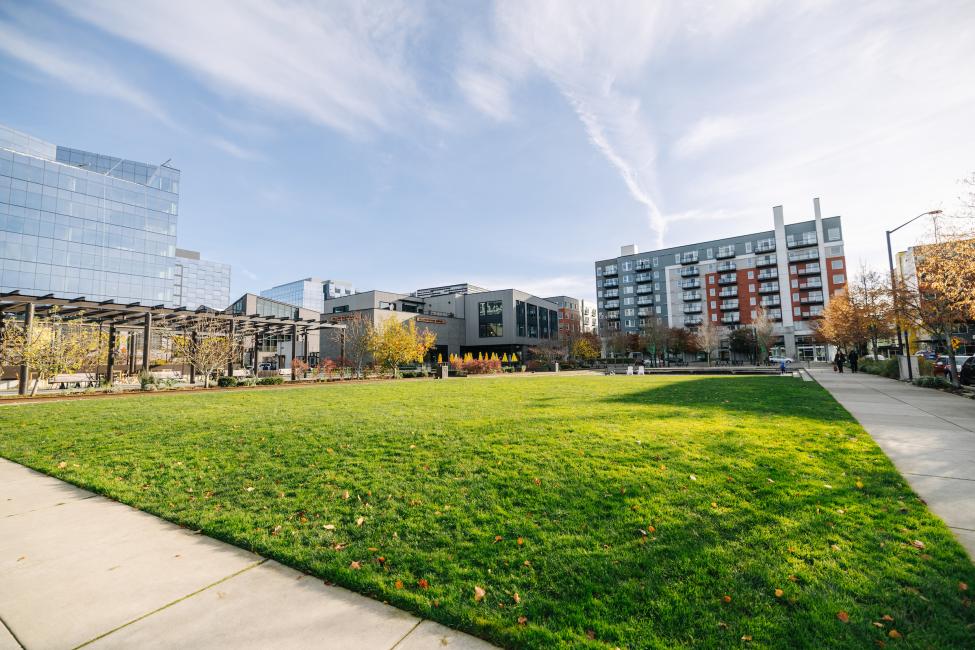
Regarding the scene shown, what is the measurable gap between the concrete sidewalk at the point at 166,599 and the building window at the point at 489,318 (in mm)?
68560

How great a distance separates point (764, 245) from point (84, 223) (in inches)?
4591

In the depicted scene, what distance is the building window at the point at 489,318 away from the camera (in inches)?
2884

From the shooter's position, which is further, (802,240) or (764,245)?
(764,245)

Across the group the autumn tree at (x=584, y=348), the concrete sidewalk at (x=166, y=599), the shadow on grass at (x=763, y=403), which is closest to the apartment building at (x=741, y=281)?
the autumn tree at (x=584, y=348)

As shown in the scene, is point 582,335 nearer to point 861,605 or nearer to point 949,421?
point 949,421

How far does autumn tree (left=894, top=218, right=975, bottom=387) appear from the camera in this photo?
13.4 meters

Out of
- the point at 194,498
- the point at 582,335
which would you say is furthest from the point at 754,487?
the point at 582,335

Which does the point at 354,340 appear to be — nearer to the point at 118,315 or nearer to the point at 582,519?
the point at 118,315

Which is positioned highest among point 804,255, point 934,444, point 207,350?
point 804,255

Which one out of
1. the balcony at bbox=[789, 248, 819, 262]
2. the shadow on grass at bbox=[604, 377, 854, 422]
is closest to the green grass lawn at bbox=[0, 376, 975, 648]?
the shadow on grass at bbox=[604, 377, 854, 422]

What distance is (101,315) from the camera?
88.7ft

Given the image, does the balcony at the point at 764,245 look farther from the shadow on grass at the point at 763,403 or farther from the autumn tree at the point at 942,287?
the shadow on grass at the point at 763,403

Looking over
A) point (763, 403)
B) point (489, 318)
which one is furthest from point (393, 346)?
point (489, 318)

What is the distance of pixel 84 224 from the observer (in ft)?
193
